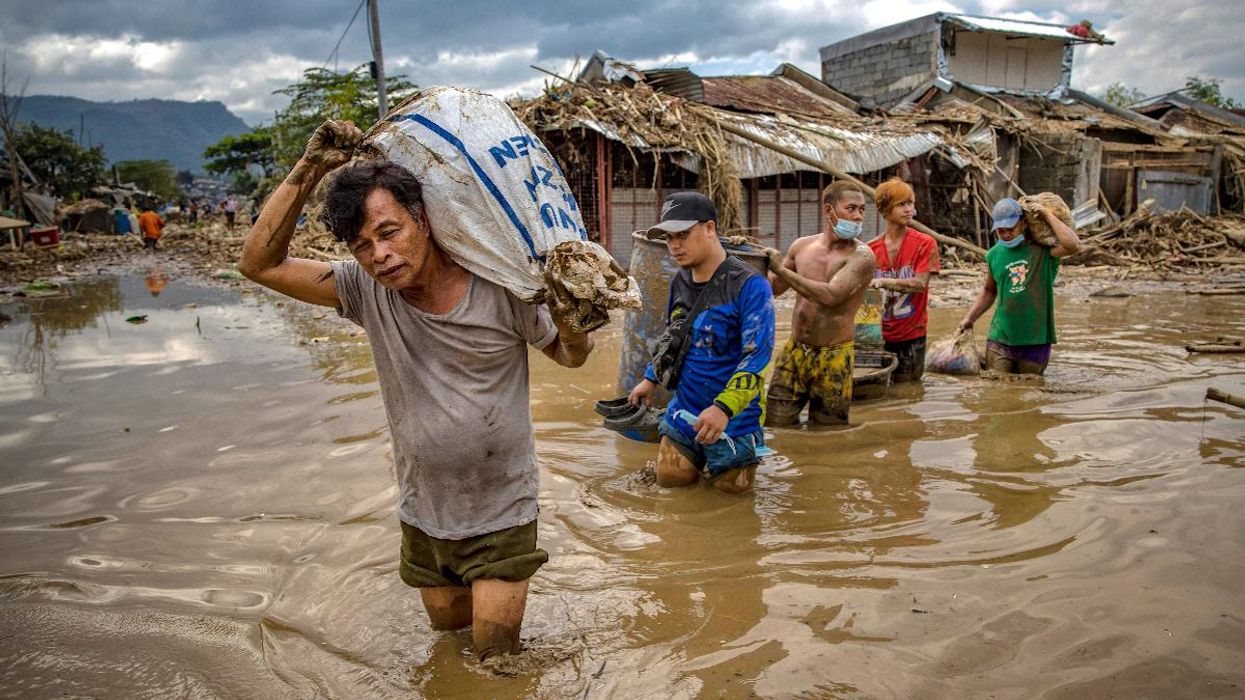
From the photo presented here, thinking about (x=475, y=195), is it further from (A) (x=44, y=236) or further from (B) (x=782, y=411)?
(A) (x=44, y=236)

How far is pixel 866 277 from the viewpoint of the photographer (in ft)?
15.0

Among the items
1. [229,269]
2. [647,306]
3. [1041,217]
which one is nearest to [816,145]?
[1041,217]

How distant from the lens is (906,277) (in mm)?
5551

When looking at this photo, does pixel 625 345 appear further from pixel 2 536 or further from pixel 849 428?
pixel 2 536

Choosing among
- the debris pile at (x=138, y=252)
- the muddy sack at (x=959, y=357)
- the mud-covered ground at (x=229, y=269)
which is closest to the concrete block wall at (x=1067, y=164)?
the mud-covered ground at (x=229, y=269)

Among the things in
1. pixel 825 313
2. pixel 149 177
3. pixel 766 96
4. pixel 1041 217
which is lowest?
pixel 825 313

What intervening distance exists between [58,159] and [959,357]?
137 ft

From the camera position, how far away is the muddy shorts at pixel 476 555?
2.24m

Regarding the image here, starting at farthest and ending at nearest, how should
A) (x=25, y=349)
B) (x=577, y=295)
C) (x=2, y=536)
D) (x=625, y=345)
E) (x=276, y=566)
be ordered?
(x=25, y=349) < (x=625, y=345) < (x=2, y=536) < (x=276, y=566) < (x=577, y=295)

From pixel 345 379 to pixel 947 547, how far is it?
494cm

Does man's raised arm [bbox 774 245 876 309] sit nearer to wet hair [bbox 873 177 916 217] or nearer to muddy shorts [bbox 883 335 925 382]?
wet hair [bbox 873 177 916 217]

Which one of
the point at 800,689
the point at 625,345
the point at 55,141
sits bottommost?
the point at 800,689

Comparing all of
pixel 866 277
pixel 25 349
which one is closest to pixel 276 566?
pixel 866 277

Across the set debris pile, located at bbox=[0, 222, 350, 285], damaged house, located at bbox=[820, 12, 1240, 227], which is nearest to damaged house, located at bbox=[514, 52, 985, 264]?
damaged house, located at bbox=[820, 12, 1240, 227]
